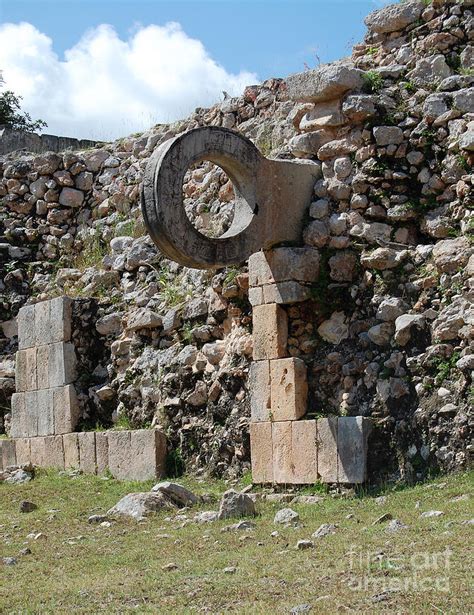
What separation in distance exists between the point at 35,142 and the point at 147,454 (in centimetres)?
806

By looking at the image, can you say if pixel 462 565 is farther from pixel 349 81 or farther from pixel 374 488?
pixel 349 81

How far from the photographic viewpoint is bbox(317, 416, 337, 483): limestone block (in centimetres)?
947

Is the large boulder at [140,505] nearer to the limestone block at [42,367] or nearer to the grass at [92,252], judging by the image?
the limestone block at [42,367]

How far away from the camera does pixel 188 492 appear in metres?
9.54

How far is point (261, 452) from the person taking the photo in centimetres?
1015

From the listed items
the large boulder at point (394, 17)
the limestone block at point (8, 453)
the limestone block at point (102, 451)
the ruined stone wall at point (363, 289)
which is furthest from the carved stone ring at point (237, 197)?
the limestone block at point (8, 453)

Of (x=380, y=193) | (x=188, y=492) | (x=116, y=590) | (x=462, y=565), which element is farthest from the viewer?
(x=380, y=193)

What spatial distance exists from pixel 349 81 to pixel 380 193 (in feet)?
4.04

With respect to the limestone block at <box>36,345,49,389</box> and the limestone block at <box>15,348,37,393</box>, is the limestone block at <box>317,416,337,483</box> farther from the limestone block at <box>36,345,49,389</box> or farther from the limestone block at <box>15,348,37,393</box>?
the limestone block at <box>15,348,37,393</box>

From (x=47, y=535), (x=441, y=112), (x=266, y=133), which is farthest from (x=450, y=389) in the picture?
(x=266, y=133)

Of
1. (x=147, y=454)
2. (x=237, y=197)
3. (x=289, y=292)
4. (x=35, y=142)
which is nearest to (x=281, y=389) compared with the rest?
(x=289, y=292)

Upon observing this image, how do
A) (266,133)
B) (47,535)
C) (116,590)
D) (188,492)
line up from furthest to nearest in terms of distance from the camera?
(266,133) → (188,492) → (47,535) → (116,590)

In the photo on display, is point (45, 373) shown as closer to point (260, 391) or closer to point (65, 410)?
point (65, 410)

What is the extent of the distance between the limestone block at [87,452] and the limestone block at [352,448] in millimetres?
3797
